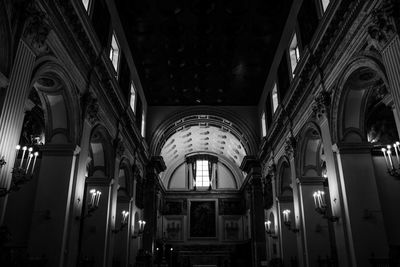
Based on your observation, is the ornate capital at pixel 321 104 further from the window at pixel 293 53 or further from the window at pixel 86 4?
the window at pixel 86 4

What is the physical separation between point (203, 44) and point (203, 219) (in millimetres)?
19780

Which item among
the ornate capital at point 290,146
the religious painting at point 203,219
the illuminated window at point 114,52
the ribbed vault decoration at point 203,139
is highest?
the ribbed vault decoration at point 203,139

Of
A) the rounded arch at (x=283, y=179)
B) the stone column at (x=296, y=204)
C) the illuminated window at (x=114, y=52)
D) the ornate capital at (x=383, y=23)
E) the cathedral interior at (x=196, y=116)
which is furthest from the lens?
the rounded arch at (x=283, y=179)

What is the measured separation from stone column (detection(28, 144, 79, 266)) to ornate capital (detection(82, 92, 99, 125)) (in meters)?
1.43

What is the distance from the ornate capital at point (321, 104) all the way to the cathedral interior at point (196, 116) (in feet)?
0.20

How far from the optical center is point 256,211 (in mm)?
22125

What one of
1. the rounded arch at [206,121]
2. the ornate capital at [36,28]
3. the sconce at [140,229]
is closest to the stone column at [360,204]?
the ornate capital at [36,28]

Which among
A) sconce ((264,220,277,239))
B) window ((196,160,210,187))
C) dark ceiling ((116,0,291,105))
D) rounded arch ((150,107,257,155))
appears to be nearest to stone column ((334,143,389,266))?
dark ceiling ((116,0,291,105))

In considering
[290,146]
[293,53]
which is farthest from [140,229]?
[293,53]

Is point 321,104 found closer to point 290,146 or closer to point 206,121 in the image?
point 290,146

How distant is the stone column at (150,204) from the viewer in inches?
849

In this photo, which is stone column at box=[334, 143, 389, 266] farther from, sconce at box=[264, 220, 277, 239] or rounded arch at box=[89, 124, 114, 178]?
sconce at box=[264, 220, 277, 239]

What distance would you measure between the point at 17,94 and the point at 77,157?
3.91 metres

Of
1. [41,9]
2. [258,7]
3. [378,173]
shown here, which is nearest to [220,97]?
[258,7]
